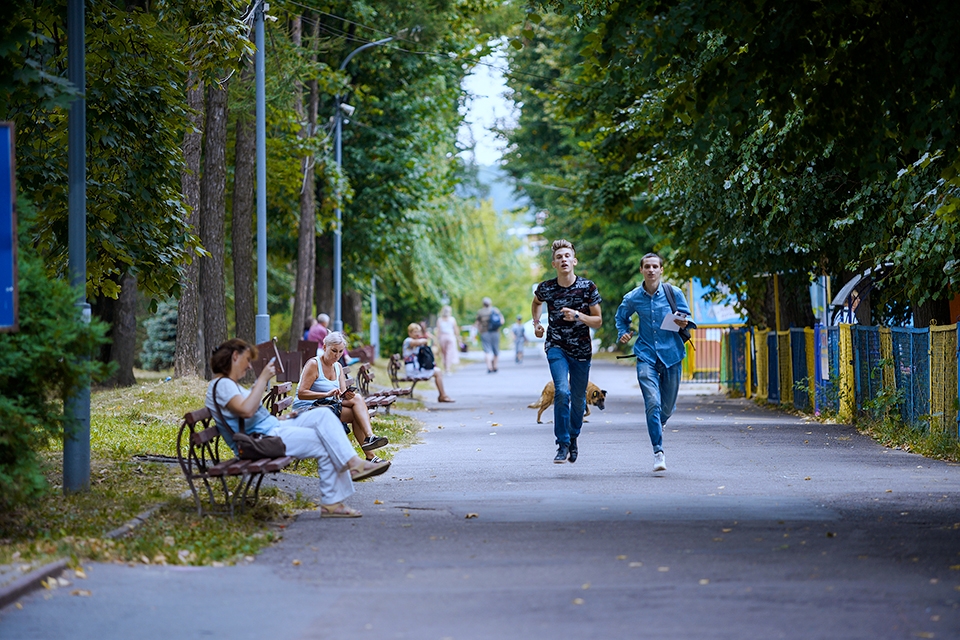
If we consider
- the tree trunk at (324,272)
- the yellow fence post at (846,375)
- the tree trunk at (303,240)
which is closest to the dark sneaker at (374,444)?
the yellow fence post at (846,375)

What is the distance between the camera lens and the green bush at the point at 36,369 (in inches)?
313

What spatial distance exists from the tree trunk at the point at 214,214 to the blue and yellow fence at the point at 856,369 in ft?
31.1

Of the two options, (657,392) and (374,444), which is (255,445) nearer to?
(374,444)

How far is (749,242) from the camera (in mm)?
20688

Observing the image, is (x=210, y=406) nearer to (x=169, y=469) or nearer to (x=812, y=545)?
(x=169, y=469)

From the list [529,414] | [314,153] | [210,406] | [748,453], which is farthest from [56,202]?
[314,153]

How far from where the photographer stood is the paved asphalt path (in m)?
6.19

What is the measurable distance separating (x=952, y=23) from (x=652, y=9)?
208cm

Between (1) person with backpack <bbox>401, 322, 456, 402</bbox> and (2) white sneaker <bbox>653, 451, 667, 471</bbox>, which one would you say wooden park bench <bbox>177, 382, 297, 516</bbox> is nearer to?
(2) white sneaker <bbox>653, 451, 667, 471</bbox>

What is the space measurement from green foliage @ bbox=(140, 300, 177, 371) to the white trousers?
114ft

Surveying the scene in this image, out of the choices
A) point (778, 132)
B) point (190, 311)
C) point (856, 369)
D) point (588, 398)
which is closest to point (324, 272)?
point (190, 311)

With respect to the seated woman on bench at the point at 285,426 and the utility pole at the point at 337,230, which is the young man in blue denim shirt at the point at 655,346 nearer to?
the seated woman on bench at the point at 285,426

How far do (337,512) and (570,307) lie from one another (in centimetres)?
376

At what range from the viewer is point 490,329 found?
43688mm
